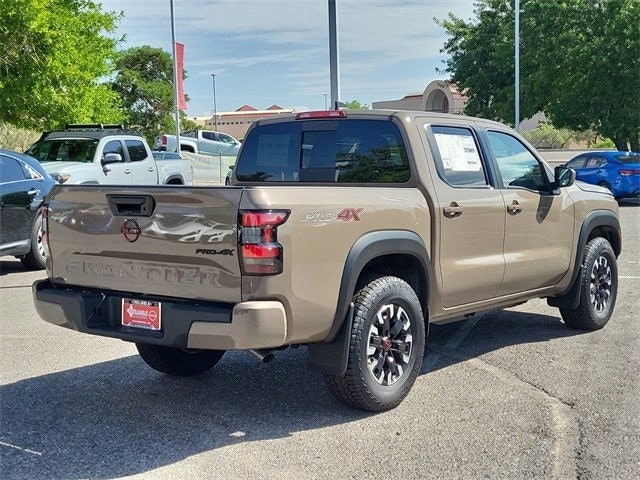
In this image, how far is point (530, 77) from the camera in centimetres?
3459

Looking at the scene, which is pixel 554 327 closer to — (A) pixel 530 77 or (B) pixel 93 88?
(B) pixel 93 88

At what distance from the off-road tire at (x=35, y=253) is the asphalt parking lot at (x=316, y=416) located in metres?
3.75

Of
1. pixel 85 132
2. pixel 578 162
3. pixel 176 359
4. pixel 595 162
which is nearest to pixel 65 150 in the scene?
pixel 85 132

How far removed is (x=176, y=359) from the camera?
223 inches

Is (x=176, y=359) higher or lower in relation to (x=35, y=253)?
lower

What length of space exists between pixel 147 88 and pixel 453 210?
57.6m

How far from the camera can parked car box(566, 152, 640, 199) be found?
20562mm

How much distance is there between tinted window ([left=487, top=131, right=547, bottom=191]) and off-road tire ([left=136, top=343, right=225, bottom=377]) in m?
2.62

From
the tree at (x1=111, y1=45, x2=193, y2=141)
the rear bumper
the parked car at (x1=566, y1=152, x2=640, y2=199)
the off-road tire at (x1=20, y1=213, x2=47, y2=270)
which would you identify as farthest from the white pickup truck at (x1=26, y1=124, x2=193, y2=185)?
the tree at (x1=111, y1=45, x2=193, y2=141)

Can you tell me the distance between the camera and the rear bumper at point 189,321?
13.5 ft

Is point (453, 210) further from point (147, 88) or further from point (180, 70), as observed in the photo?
point (147, 88)

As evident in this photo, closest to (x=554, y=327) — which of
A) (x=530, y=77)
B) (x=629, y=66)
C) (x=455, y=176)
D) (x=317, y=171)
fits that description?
(x=455, y=176)

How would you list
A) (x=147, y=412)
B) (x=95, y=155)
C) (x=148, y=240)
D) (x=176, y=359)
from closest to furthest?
(x=148, y=240) → (x=147, y=412) → (x=176, y=359) → (x=95, y=155)

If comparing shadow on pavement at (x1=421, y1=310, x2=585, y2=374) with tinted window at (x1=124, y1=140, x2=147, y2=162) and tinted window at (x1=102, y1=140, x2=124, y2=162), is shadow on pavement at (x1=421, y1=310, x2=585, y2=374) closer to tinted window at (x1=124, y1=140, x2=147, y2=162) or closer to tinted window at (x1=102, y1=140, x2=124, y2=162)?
tinted window at (x1=102, y1=140, x2=124, y2=162)
